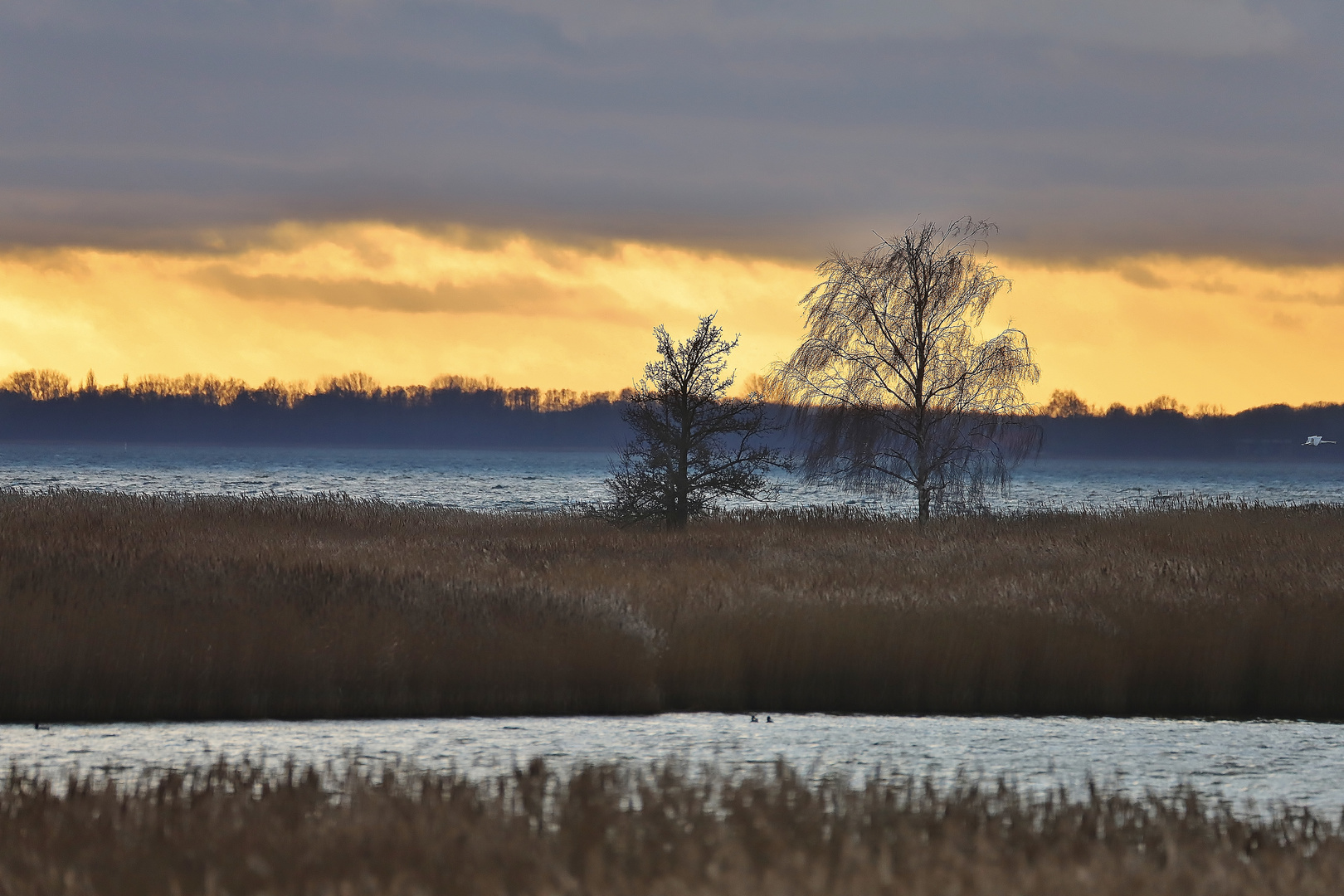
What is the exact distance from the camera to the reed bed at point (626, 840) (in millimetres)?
4527

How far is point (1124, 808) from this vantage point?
19.1ft

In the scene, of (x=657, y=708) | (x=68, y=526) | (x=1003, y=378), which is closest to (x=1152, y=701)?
(x=657, y=708)

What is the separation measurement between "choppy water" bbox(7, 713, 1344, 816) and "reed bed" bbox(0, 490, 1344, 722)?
57cm

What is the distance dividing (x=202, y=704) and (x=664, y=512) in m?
15.4

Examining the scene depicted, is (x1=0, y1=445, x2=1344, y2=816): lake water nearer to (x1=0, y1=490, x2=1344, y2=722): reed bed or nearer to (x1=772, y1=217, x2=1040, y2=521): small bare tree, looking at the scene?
(x1=0, y1=490, x2=1344, y2=722): reed bed

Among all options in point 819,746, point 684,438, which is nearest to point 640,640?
point 819,746

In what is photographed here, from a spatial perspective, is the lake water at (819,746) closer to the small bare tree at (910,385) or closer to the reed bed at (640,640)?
the reed bed at (640,640)

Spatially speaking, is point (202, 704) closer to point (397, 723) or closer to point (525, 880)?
point (397, 723)

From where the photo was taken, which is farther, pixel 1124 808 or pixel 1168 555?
pixel 1168 555

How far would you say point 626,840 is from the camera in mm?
5141

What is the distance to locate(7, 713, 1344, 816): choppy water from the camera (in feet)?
23.7

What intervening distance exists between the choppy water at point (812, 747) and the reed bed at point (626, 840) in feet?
2.86

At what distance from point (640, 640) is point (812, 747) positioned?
9.58ft

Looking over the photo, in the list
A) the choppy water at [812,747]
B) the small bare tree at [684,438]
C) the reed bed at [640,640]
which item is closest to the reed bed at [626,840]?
the choppy water at [812,747]
